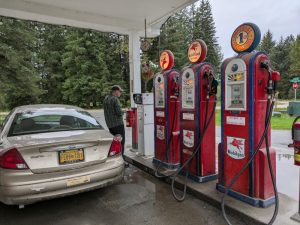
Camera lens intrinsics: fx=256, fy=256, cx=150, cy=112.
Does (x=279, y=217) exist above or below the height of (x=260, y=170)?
below

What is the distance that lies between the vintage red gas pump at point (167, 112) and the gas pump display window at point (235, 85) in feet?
4.64

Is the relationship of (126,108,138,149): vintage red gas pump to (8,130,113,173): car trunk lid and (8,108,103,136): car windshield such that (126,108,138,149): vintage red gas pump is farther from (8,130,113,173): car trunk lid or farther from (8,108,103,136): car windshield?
(8,130,113,173): car trunk lid

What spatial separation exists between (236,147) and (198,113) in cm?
84

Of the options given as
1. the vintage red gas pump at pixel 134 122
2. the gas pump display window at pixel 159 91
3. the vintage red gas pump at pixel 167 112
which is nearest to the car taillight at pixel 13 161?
the vintage red gas pump at pixel 167 112

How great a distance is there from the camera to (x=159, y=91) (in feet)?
16.3

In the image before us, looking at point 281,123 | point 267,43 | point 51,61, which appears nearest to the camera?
point 281,123

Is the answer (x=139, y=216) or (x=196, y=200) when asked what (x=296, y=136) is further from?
(x=139, y=216)

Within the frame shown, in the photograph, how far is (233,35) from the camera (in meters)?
3.38

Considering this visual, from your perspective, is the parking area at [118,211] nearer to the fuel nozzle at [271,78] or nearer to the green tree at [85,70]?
the fuel nozzle at [271,78]

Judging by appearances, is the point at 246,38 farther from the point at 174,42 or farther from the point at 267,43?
the point at 267,43

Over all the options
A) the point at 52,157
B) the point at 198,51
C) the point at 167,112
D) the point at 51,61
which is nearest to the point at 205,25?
the point at 51,61

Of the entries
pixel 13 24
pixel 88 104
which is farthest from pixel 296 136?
pixel 88 104

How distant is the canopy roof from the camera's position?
224 inches

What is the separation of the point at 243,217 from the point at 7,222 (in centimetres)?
279
